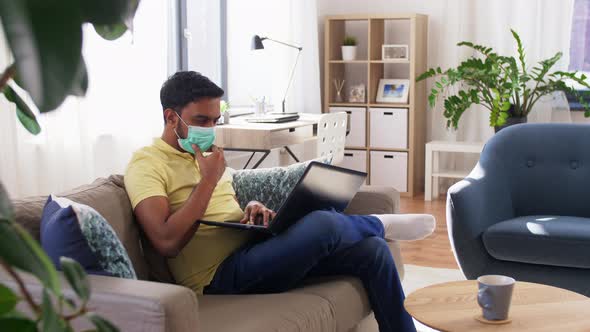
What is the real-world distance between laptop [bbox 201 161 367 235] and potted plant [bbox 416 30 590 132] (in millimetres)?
3442

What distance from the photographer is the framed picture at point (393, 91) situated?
252 inches

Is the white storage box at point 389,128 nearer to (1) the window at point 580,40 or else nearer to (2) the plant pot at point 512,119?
(2) the plant pot at point 512,119

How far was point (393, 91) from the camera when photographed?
647 centimetres

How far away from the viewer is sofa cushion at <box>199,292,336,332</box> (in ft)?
6.53

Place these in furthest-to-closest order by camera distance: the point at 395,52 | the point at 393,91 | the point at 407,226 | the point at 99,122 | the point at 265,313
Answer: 1. the point at 393,91
2. the point at 395,52
3. the point at 99,122
4. the point at 407,226
5. the point at 265,313

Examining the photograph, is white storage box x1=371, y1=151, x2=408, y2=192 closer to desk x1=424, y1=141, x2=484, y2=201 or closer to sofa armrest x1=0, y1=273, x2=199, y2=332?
desk x1=424, y1=141, x2=484, y2=201

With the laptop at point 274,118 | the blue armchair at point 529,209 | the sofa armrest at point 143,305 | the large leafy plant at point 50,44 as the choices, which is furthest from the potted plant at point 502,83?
the large leafy plant at point 50,44

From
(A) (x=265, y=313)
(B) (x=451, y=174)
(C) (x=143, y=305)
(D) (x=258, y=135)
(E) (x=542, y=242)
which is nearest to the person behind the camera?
(C) (x=143, y=305)

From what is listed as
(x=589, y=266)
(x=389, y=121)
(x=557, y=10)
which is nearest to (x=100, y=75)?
(x=589, y=266)

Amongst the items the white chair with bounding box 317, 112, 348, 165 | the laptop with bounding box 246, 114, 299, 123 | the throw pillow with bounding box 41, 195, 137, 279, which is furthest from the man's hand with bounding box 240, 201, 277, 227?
the laptop with bounding box 246, 114, 299, 123

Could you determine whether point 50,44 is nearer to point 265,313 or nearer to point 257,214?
point 265,313

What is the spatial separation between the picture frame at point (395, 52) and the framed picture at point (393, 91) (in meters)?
0.21

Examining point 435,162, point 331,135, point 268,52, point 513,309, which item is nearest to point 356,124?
point 435,162

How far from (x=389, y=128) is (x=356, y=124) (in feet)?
0.94
